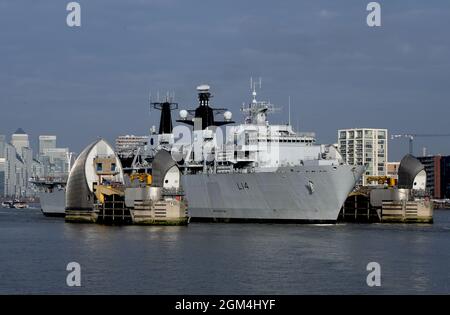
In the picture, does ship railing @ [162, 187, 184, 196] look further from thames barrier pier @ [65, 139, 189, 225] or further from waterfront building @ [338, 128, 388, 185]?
waterfront building @ [338, 128, 388, 185]

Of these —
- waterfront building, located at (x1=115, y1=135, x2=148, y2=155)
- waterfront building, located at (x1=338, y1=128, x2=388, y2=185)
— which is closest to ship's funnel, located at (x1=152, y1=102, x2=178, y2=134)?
waterfront building, located at (x1=115, y1=135, x2=148, y2=155)

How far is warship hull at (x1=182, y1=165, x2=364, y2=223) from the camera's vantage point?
225ft

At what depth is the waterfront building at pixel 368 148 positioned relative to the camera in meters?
A: 193

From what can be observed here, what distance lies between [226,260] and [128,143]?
62.1m

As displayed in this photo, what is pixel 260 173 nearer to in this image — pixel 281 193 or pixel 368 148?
pixel 281 193

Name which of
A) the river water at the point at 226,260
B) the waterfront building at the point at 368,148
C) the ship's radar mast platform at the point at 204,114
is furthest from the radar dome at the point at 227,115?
the waterfront building at the point at 368,148

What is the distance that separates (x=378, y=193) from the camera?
8781cm

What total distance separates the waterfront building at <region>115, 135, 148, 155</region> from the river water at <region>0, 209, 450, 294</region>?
28628mm

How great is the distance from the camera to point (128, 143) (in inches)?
4183

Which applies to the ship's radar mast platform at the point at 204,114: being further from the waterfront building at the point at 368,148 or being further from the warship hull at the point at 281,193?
the waterfront building at the point at 368,148

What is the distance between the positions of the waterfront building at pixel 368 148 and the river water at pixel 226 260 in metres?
125

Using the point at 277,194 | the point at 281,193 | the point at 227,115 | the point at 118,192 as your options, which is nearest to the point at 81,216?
the point at 118,192
